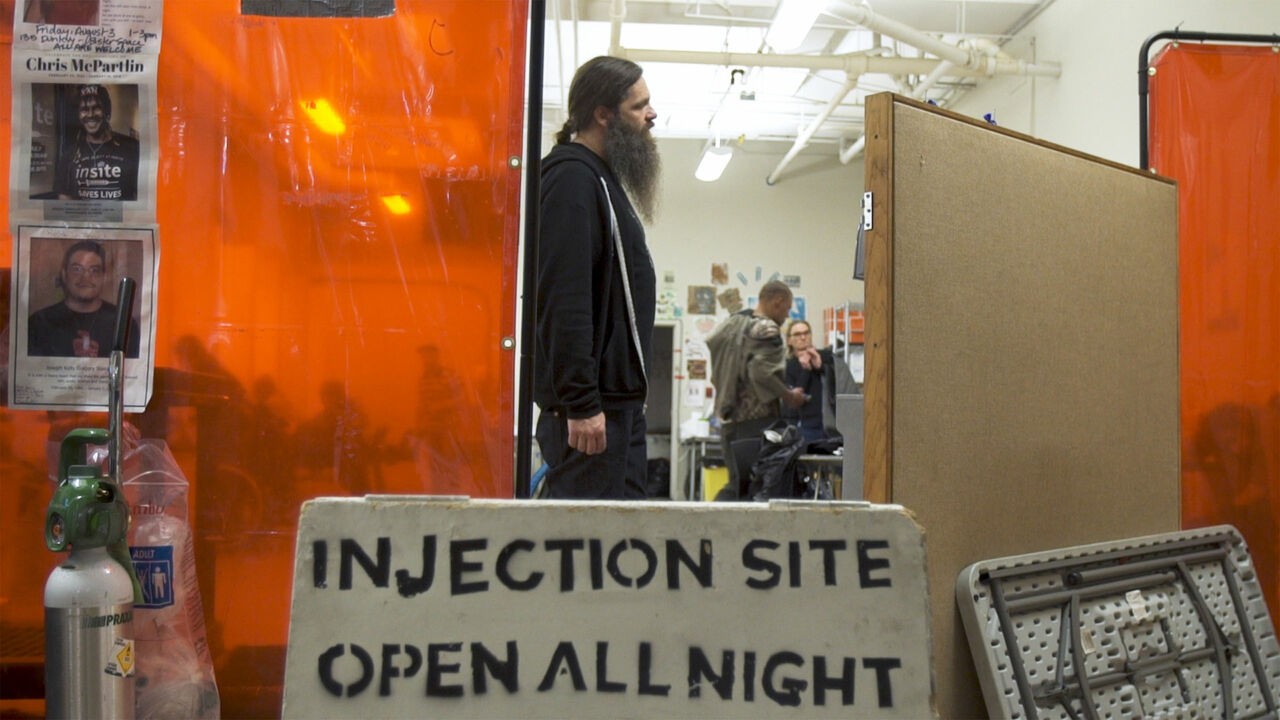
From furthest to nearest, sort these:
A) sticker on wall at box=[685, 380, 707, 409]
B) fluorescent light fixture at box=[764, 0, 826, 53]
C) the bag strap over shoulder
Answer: sticker on wall at box=[685, 380, 707, 409]
fluorescent light fixture at box=[764, 0, 826, 53]
the bag strap over shoulder

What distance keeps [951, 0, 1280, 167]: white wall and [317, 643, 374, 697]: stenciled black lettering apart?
4.24 m

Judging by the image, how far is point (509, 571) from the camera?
1.09 m

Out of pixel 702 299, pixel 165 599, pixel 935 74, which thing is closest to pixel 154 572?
pixel 165 599

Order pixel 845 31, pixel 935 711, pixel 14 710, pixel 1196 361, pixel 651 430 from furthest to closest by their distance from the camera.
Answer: pixel 651 430 < pixel 845 31 < pixel 1196 361 < pixel 14 710 < pixel 935 711

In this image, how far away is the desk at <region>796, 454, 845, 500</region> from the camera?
435 cm

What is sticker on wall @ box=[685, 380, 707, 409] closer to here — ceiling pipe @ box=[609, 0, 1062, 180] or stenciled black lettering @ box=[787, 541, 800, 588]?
ceiling pipe @ box=[609, 0, 1062, 180]

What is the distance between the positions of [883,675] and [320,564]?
0.63 meters

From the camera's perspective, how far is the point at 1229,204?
2484 millimetres

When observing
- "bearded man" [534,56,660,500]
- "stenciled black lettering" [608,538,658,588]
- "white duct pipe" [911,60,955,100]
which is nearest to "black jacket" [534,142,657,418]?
"bearded man" [534,56,660,500]

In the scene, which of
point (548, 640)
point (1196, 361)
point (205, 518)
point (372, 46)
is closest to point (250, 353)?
point (205, 518)

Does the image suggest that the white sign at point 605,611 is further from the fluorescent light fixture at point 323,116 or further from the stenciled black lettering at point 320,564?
the fluorescent light fixture at point 323,116

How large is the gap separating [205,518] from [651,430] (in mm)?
7897

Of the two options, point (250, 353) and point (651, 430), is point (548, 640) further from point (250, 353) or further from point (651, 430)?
point (651, 430)

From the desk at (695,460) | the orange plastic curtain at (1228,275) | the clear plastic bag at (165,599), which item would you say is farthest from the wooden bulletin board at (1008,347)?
the desk at (695,460)
